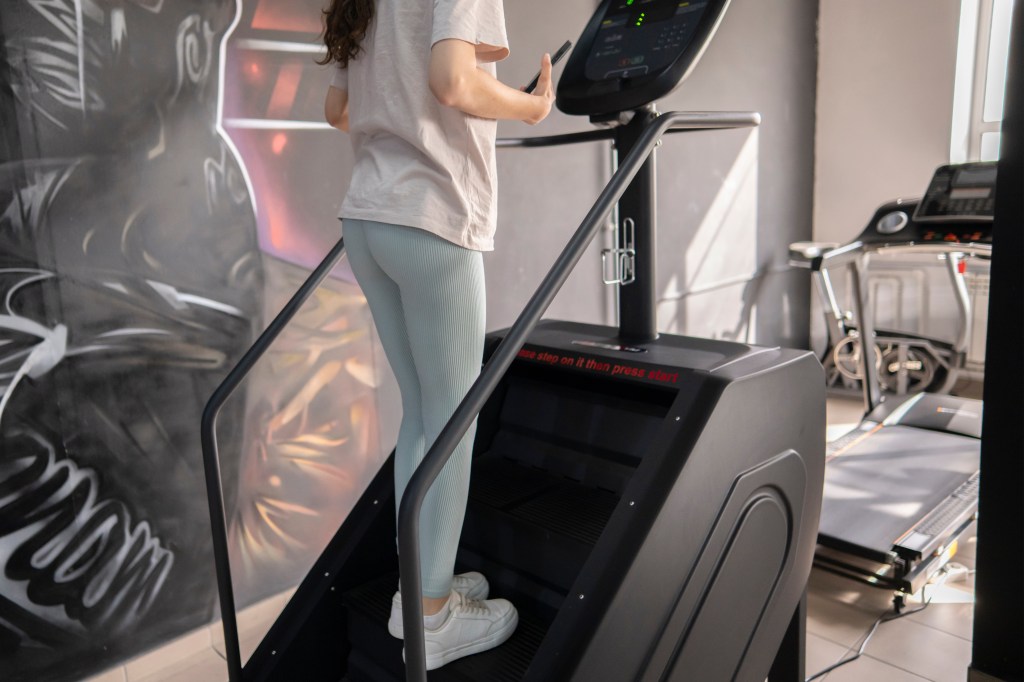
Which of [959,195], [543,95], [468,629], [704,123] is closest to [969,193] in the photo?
[959,195]

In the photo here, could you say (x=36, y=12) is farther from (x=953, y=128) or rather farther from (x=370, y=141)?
(x=953, y=128)

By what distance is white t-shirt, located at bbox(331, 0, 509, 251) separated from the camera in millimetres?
1466

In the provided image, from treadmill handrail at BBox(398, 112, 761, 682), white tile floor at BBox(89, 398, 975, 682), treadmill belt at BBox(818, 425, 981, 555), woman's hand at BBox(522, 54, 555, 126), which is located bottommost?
white tile floor at BBox(89, 398, 975, 682)

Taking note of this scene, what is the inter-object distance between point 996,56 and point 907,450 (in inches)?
109

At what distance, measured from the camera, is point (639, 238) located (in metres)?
2.07

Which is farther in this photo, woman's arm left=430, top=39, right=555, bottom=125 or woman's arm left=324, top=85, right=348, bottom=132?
woman's arm left=324, top=85, right=348, bottom=132

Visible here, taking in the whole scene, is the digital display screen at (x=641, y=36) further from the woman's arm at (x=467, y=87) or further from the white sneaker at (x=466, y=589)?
the white sneaker at (x=466, y=589)

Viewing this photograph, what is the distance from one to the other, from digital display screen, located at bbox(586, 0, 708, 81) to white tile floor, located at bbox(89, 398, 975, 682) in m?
1.88

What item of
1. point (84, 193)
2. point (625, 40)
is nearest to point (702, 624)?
point (625, 40)

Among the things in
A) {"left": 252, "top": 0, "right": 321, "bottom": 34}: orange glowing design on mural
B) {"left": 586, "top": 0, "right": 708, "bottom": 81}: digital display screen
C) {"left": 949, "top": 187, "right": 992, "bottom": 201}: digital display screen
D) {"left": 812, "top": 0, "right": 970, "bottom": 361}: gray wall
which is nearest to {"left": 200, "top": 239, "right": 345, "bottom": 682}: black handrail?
{"left": 586, "top": 0, "right": 708, "bottom": 81}: digital display screen

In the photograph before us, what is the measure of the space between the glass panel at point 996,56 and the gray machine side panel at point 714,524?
377 cm

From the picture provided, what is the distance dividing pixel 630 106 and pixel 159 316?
158 cm

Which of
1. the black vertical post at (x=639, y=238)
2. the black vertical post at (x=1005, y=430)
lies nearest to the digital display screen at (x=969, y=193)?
the black vertical post at (x=1005, y=430)

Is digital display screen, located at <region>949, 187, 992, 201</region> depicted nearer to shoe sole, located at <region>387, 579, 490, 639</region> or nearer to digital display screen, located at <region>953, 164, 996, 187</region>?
digital display screen, located at <region>953, 164, 996, 187</region>
